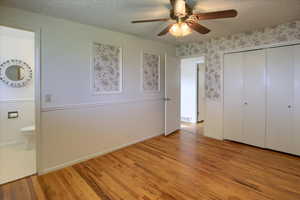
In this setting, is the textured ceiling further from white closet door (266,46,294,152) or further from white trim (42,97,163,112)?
white trim (42,97,163,112)

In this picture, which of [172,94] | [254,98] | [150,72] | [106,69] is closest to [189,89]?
[172,94]

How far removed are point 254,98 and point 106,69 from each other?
2.84 meters

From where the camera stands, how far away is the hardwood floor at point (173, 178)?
70.1 inches

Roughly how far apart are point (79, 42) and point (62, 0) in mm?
681

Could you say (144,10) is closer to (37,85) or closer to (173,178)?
(37,85)

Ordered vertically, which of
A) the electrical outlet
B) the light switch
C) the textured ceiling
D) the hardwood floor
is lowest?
the hardwood floor

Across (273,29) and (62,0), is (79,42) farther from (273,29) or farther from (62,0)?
(273,29)

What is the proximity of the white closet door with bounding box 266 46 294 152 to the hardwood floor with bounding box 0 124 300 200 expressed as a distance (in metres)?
0.27

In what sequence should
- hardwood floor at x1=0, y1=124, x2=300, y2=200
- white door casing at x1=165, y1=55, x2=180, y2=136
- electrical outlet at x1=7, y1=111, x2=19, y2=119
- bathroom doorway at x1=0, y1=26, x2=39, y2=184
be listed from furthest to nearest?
white door casing at x1=165, y1=55, x2=180, y2=136
electrical outlet at x1=7, y1=111, x2=19, y2=119
bathroom doorway at x1=0, y1=26, x2=39, y2=184
hardwood floor at x1=0, y1=124, x2=300, y2=200

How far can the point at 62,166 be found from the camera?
7.75 feet

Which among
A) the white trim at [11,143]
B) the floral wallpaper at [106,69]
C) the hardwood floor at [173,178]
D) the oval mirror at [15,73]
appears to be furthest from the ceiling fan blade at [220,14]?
the white trim at [11,143]

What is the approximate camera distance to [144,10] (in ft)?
6.97

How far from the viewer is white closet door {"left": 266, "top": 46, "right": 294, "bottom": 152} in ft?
8.79

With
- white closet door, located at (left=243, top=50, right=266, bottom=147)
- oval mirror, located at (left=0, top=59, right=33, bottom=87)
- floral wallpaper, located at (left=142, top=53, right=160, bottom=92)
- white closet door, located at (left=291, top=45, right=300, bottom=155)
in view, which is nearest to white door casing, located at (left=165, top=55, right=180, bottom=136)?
floral wallpaper, located at (left=142, top=53, right=160, bottom=92)
